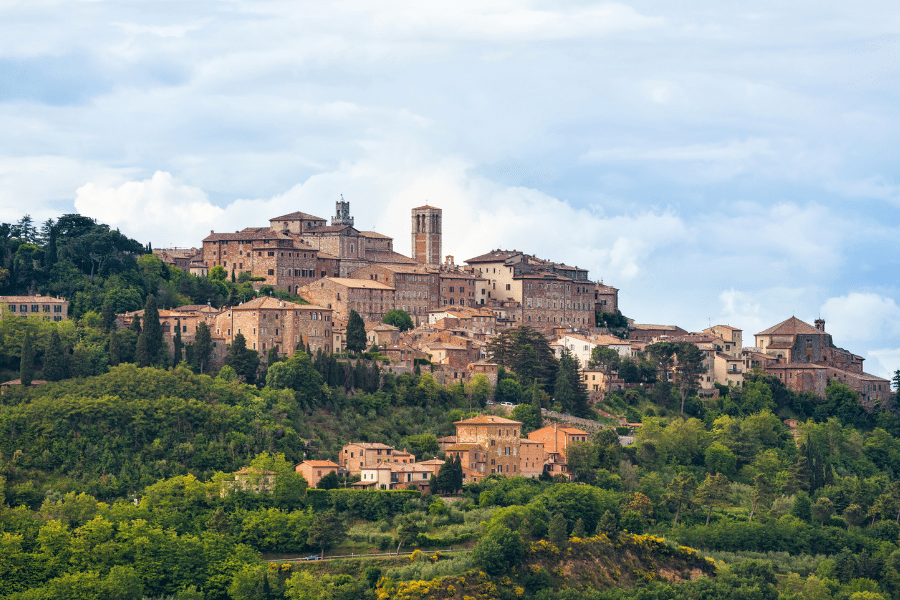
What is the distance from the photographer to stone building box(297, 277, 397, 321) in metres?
94.7

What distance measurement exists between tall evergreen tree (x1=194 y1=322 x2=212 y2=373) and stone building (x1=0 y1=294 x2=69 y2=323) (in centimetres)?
953

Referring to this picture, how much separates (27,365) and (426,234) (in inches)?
1887

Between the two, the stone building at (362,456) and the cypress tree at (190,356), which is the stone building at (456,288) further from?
the stone building at (362,456)

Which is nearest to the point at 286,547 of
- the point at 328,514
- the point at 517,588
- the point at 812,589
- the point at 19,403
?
the point at 328,514

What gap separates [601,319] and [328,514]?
5129 centimetres

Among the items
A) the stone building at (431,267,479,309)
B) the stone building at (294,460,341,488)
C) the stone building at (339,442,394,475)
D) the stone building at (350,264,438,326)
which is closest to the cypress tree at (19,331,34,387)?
the stone building at (294,460,341,488)

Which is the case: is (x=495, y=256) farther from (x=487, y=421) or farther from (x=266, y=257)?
(x=487, y=421)

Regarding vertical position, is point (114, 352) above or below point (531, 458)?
Answer: above

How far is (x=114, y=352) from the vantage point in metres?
76.7

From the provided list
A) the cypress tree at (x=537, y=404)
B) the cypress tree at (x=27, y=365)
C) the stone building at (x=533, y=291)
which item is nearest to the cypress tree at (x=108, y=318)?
the cypress tree at (x=27, y=365)

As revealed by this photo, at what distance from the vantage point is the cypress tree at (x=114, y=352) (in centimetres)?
7650

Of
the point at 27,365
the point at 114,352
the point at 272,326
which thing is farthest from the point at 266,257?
the point at 27,365

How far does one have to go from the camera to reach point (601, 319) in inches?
4432

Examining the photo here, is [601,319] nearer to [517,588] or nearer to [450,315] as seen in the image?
[450,315]
